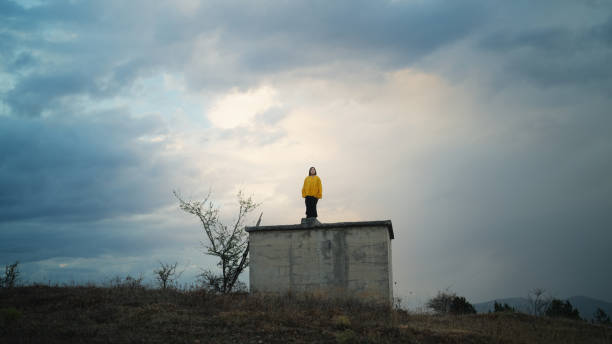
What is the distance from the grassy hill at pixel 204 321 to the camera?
10023 mm

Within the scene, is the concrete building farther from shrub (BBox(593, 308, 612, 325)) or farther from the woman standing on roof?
shrub (BBox(593, 308, 612, 325))

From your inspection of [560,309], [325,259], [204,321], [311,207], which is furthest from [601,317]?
[204,321]

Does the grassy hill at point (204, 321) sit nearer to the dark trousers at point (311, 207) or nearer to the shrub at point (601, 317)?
the dark trousers at point (311, 207)

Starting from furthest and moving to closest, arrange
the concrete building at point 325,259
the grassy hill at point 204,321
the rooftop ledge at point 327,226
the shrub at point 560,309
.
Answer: the shrub at point 560,309 → the rooftop ledge at point 327,226 → the concrete building at point 325,259 → the grassy hill at point 204,321

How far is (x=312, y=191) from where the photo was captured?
1703 centimetres

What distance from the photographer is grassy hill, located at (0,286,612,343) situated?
10023 mm

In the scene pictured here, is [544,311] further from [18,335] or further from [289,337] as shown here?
[18,335]

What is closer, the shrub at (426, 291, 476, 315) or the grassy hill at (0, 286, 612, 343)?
the grassy hill at (0, 286, 612, 343)

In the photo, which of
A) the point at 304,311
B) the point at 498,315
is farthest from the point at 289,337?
the point at 498,315

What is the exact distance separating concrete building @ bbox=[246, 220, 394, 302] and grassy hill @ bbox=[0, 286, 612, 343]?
69cm

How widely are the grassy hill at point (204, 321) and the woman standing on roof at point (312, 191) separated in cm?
325

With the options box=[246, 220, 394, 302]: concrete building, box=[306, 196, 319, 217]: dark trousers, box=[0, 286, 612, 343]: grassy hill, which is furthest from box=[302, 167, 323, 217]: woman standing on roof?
box=[0, 286, 612, 343]: grassy hill

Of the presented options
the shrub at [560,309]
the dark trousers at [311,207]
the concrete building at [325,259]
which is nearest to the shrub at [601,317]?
the shrub at [560,309]

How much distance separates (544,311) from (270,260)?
1536 centimetres
